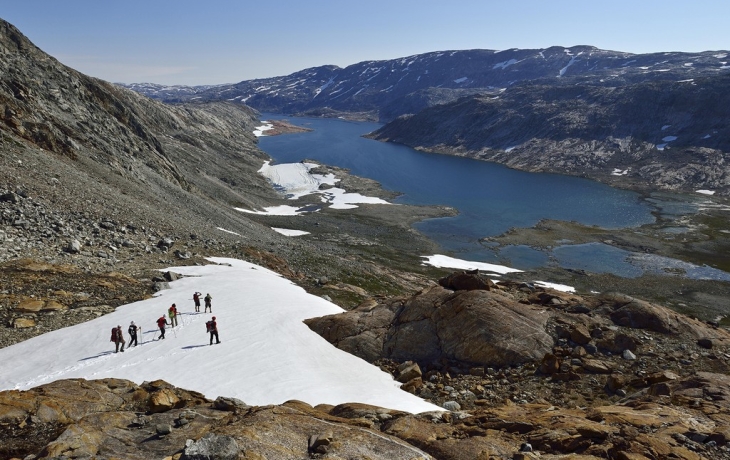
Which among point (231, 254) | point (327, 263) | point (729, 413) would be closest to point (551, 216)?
point (327, 263)

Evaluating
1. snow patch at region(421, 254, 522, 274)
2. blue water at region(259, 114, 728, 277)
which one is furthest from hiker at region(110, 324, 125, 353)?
blue water at region(259, 114, 728, 277)

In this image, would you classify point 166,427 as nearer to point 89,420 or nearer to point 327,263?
point 89,420

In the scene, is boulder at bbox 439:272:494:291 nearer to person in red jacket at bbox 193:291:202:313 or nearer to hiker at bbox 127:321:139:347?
person in red jacket at bbox 193:291:202:313

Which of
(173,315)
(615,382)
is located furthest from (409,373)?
(173,315)

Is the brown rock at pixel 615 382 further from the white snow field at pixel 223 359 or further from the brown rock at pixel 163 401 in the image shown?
the brown rock at pixel 163 401

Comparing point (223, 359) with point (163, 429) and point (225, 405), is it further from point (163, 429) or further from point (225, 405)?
point (163, 429)

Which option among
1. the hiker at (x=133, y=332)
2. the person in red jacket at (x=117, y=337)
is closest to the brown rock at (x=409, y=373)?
the hiker at (x=133, y=332)
